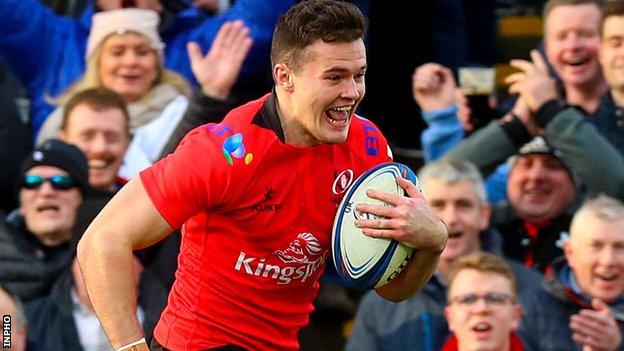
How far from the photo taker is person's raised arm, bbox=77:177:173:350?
4820mm

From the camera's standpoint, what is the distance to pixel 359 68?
4.98 metres

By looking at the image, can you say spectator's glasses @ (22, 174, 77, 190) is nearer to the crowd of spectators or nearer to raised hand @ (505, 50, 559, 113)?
the crowd of spectators

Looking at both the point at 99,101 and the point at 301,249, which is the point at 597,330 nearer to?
the point at 301,249

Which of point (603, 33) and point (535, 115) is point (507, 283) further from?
point (603, 33)

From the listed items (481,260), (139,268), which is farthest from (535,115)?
(139,268)

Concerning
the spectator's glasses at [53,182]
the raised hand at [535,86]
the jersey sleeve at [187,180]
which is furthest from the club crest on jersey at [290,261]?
the raised hand at [535,86]

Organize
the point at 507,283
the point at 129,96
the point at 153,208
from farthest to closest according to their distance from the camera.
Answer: the point at 129,96
the point at 507,283
the point at 153,208

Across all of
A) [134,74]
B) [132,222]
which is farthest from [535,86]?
[132,222]

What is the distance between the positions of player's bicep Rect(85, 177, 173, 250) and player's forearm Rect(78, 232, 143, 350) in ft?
0.07

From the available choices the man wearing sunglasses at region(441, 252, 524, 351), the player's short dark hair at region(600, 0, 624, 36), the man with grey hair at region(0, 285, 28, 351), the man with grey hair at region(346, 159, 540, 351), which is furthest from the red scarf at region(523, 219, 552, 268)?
the man with grey hair at region(0, 285, 28, 351)

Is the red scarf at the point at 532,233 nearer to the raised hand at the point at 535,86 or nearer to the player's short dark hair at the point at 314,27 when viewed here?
the raised hand at the point at 535,86

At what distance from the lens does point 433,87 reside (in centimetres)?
752

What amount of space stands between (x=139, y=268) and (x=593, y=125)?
7.29 feet

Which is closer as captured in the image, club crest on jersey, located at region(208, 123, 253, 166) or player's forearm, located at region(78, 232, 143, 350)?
player's forearm, located at region(78, 232, 143, 350)
